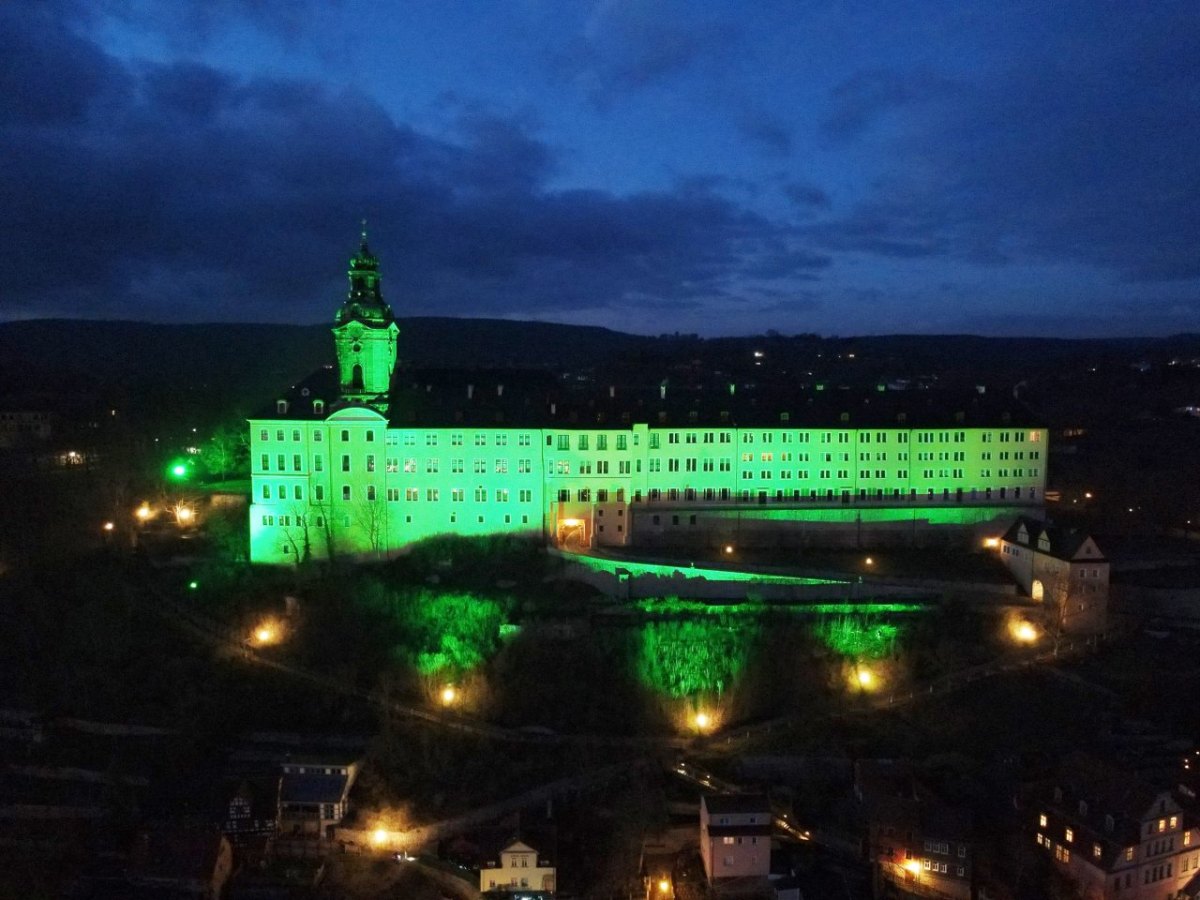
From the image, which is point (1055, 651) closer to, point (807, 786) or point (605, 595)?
point (807, 786)

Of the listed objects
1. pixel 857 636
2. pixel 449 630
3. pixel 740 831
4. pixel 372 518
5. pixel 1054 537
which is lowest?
pixel 740 831

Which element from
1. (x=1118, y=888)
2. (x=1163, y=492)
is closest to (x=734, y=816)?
(x=1118, y=888)

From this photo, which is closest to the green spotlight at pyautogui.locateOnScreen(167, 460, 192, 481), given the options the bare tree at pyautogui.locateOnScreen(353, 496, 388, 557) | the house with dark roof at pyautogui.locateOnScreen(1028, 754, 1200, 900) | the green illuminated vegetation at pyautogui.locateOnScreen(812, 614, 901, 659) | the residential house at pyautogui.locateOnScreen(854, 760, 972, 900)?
the bare tree at pyautogui.locateOnScreen(353, 496, 388, 557)

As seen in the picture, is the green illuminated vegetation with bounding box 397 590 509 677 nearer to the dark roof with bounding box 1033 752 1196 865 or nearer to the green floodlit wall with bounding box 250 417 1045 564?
the green floodlit wall with bounding box 250 417 1045 564

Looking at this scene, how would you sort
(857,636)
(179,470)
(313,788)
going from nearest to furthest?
(313,788), (857,636), (179,470)

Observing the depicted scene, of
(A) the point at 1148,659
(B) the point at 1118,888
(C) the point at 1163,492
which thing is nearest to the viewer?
(B) the point at 1118,888

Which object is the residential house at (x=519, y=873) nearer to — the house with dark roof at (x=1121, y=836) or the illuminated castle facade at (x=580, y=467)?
the house with dark roof at (x=1121, y=836)

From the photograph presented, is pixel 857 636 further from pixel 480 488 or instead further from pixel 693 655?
pixel 480 488

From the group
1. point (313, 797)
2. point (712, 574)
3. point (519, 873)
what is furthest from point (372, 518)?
point (519, 873)
